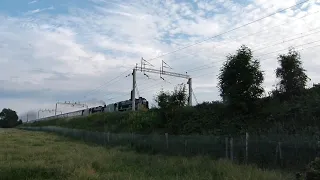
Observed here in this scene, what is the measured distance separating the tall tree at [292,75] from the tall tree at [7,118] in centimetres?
13322

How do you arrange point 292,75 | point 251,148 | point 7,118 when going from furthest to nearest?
point 7,118 < point 292,75 < point 251,148

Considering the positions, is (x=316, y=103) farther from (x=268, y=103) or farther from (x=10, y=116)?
(x=10, y=116)

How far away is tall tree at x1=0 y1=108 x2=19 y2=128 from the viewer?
14075cm

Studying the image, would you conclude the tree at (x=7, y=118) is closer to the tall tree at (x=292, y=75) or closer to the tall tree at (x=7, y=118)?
the tall tree at (x=7, y=118)

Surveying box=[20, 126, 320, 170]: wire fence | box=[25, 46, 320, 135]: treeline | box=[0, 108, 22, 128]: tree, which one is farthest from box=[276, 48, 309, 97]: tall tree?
box=[0, 108, 22, 128]: tree

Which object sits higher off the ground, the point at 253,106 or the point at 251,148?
the point at 253,106

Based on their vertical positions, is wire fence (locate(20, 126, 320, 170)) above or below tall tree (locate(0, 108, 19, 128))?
below

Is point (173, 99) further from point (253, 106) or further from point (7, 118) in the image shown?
point (7, 118)

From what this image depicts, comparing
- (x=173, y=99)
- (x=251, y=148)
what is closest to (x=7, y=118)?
(x=173, y=99)

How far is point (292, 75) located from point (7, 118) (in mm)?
135633

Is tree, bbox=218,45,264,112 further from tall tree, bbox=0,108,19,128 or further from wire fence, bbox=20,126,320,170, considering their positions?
tall tree, bbox=0,108,19,128

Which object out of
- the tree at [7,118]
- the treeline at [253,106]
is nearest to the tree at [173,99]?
the treeline at [253,106]

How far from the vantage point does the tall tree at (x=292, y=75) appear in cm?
2402

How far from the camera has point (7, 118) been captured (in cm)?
14212
